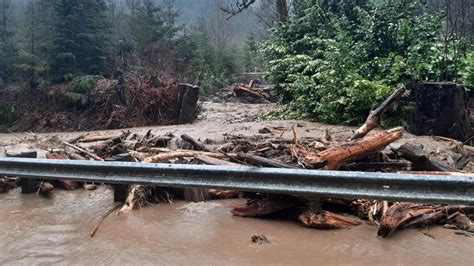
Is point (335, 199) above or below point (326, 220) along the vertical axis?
above

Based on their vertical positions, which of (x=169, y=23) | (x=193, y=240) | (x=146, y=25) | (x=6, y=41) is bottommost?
(x=193, y=240)

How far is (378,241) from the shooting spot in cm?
381

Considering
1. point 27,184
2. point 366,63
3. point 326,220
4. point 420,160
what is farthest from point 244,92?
point 326,220

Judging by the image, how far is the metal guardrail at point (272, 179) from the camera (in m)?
3.37

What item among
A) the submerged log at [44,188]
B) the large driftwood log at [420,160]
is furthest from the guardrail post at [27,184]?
the large driftwood log at [420,160]

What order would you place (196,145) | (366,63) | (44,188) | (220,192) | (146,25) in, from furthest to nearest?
(146,25) < (366,63) < (196,145) < (44,188) < (220,192)

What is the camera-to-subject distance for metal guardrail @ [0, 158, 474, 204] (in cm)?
Answer: 337

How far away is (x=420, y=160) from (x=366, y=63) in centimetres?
624

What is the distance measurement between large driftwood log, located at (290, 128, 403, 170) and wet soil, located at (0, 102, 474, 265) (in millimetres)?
803

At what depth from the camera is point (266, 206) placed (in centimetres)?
443

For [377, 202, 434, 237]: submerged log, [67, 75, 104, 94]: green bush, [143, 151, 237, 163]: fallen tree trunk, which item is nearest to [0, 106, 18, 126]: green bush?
[67, 75, 104, 94]: green bush

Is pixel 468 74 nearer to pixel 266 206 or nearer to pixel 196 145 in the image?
pixel 196 145

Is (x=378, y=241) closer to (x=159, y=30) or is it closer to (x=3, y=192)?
(x=3, y=192)

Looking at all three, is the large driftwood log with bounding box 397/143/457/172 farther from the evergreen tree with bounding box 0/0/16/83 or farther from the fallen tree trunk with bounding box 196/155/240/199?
the evergreen tree with bounding box 0/0/16/83
